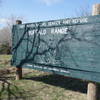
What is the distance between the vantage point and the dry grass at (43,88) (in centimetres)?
719

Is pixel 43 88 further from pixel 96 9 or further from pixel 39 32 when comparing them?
pixel 96 9

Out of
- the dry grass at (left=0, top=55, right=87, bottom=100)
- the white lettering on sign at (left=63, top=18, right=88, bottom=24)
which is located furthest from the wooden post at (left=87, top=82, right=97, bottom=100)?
the white lettering on sign at (left=63, top=18, right=88, bottom=24)

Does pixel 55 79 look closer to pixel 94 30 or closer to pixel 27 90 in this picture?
pixel 27 90

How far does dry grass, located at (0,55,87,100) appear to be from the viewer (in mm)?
7191

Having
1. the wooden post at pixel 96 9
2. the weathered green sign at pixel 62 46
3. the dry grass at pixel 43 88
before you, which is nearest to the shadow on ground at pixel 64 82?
the dry grass at pixel 43 88

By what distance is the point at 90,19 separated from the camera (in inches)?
246

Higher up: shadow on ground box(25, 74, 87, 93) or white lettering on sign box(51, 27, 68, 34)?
white lettering on sign box(51, 27, 68, 34)

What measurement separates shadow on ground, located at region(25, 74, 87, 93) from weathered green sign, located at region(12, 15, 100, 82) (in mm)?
1208

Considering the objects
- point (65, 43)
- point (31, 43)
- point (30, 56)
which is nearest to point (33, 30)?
point (31, 43)

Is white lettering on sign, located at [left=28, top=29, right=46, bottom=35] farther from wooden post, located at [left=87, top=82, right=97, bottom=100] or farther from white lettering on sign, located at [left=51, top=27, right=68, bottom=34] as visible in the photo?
wooden post, located at [left=87, top=82, right=97, bottom=100]

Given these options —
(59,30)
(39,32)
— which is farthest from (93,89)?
(39,32)

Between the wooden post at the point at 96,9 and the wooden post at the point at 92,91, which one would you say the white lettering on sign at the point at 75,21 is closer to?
the wooden post at the point at 96,9

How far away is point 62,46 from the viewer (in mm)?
7188

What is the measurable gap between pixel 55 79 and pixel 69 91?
1955mm
